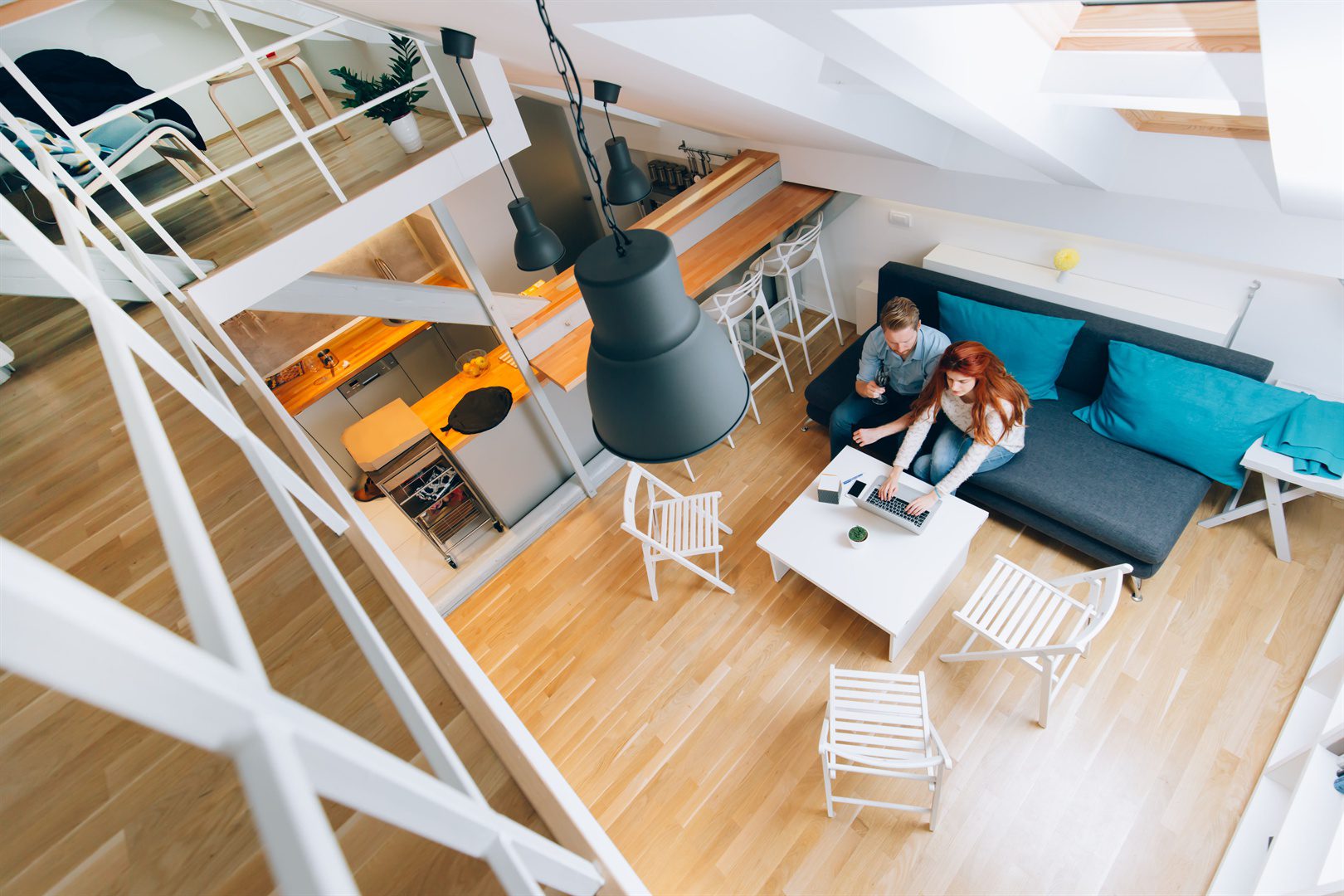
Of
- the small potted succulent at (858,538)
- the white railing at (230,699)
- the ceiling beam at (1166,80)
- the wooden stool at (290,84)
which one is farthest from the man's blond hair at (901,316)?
the wooden stool at (290,84)

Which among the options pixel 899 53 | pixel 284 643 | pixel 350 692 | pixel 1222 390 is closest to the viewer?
pixel 350 692

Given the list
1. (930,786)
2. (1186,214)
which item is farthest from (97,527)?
(1186,214)

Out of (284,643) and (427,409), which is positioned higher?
(284,643)

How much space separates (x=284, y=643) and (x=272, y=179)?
3.10 meters

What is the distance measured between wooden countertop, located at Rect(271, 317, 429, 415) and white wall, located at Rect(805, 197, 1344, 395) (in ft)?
11.3

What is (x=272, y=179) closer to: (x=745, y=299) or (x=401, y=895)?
(x=745, y=299)

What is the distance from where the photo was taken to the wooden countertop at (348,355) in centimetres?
424

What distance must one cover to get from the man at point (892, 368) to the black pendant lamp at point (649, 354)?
202 centimetres

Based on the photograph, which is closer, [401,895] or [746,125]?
[401,895]

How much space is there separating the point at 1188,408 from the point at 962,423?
3.07 ft

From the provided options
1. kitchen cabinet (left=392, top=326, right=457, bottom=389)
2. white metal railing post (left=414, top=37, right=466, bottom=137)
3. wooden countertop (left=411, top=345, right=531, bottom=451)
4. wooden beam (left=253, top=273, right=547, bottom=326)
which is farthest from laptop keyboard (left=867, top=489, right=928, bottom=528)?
kitchen cabinet (left=392, top=326, right=457, bottom=389)

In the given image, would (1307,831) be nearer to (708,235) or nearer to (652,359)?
(652,359)

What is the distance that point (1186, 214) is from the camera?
2602 millimetres

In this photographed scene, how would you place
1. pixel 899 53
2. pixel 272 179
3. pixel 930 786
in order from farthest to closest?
pixel 272 179
pixel 930 786
pixel 899 53
